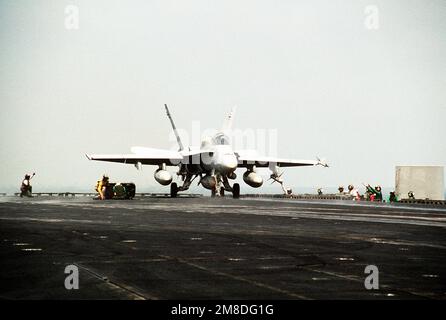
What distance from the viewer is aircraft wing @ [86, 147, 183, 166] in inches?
2331

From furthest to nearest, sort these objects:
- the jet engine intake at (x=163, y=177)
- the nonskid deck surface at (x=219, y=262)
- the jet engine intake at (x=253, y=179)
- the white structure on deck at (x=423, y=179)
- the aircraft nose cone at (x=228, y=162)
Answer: the white structure on deck at (x=423, y=179) → the jet engine intake at (x=163, y=177) → the jet engine intake at (x=253, y=179) → the aircraft nose cone at (x=228, y=162) → the nonskid deck surface at (x=219, y=262)

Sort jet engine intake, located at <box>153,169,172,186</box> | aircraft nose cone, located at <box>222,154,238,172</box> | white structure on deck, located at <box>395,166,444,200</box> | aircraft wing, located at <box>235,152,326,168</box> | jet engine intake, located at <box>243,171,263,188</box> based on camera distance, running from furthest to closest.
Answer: aircraft wing, located at <box>235,152,326,168</box> < white structure on deck, located at <box>395,166,444,200</box> < jet engine intake, located at <box>153,169,172,186</box> < jet engine intake, located at <box>243,171,263,188</box> < aircraft nose cone, located at <box>222,154,238,172</box>

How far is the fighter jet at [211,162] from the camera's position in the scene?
54.5 meters

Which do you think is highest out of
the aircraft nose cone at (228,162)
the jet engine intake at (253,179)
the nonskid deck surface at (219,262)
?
the aircraft nose cone at (228,162)

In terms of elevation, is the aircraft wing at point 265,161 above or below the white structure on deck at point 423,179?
above

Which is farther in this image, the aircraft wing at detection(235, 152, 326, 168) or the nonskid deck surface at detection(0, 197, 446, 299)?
the aircraft wing at detection(235, 152, 326, 168)

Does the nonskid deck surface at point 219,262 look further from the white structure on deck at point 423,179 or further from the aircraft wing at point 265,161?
the white structure on deck at point 423,179

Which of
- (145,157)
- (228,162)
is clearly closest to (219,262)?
(228,162)

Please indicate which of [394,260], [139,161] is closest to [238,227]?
[394,260]

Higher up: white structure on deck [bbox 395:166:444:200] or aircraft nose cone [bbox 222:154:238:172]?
aircraft nose cone [bbox 222:154:238:172]

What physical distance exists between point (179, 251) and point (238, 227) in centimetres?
757

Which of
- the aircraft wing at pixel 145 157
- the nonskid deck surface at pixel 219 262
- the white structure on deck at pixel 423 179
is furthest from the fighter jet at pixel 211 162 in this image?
the nonskid deck surface at pixel 219 262

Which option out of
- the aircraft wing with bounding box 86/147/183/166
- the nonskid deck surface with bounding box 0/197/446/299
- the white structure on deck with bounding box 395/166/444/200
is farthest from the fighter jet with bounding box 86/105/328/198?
the nonskid deck surface with bounding box 0/197/446/299

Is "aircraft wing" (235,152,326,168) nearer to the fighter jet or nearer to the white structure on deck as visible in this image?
the fighter jet
